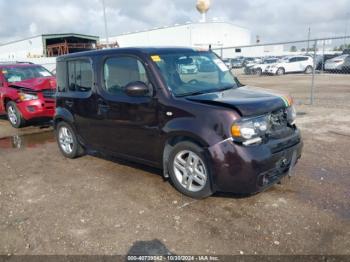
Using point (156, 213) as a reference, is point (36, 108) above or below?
above

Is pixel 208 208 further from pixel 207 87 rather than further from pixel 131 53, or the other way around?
pixel 131 53

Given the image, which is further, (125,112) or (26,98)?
(26,98)

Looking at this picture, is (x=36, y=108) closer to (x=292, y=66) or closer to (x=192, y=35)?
(x=292, y=66)

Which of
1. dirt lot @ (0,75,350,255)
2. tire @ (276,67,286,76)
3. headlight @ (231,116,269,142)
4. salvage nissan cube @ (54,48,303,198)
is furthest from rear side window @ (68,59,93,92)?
tire @ (276,67,286,76)

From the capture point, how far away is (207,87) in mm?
4320

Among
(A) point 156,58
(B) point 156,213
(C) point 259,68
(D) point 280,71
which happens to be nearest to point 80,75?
(A) point 156,58

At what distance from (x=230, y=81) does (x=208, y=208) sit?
1.91m

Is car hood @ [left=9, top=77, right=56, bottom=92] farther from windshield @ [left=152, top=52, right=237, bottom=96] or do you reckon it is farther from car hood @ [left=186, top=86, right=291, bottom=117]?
car hood @ [left=186, top=86, right=291, bottom=117]

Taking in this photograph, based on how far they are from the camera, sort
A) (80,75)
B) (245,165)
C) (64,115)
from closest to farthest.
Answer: (245,165) < (80,75) < (64,115)

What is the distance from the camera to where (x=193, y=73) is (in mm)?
4387

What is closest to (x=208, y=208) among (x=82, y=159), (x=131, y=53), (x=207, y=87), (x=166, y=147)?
(x=166, y=147)

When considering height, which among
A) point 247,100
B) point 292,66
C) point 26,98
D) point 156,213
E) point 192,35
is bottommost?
point 156,213

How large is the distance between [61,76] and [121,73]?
173cm

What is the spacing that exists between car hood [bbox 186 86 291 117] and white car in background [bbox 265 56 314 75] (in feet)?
80.1
